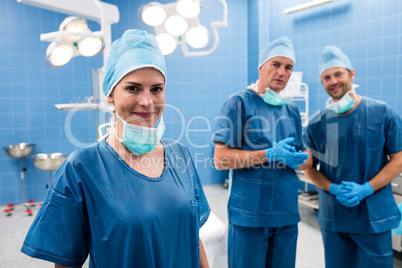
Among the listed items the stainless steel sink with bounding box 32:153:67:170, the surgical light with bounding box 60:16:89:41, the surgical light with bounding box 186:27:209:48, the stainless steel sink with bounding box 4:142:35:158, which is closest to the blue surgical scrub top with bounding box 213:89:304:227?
the surgical light with bounding box 186:27:209:48

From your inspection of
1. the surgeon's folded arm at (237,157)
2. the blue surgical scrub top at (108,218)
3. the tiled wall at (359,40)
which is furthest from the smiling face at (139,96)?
the tiled wall at (359,40)

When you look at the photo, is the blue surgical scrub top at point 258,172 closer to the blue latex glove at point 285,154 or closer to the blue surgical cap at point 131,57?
the blue latex glove at point 285,154

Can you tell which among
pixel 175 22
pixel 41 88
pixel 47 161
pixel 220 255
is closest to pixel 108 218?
pixel 220 255

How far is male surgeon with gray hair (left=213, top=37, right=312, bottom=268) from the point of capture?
4.91 feet

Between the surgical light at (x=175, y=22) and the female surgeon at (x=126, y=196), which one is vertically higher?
the surgical light at (x=175, y=22)

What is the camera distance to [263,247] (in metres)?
1.49

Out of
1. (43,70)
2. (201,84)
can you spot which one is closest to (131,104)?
(43,70)

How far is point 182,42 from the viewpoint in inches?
76.0

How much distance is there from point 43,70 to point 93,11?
214 cm

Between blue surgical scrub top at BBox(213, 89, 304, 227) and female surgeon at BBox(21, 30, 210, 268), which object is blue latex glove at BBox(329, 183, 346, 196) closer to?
blue surgical scrub top at BBox(213, 89, 304, 227)

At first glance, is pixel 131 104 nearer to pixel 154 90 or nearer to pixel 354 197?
pixel 154 90

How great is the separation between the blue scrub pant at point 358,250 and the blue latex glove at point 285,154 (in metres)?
0.45

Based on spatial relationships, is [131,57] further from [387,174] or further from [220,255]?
[387,174]

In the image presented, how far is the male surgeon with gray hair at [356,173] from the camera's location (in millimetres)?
1523
